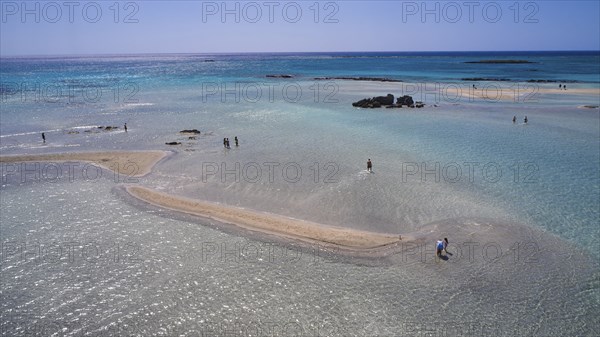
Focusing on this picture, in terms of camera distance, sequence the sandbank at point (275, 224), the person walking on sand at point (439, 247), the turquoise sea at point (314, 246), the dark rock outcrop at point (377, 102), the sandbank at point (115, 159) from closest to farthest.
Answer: the turquoise sea at point (314, 246)
the person walking on sand at point (439, 247)
the sandbank at point (275, 224)
the sandbank at point (115, 159)
the dark rock outcrop at point (377, 102)

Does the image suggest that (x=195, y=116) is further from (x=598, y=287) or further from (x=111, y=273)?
(x=598, y=287)

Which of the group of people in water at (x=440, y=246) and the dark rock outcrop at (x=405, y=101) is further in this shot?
the dark rock outcrop at (x=405, y=101)

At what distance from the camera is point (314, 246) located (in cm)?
1955

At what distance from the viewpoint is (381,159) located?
108 feet

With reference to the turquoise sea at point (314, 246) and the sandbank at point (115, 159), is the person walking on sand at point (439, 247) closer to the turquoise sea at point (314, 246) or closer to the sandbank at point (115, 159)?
the turquoise sea at point (314, 246)

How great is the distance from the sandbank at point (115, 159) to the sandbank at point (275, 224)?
272 inches

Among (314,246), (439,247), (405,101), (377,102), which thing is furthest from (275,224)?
(405,101)

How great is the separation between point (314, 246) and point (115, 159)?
2421cm

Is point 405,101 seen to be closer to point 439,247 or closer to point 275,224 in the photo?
point 275,224

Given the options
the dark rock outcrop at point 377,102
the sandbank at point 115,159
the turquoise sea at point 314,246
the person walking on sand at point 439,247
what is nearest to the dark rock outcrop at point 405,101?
the dark rock outcrop at point 377,102

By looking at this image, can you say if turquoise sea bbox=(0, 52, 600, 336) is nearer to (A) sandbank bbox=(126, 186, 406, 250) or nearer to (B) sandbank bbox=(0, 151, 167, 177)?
(A) sandbank bbox=(126, 186, 406, 250)

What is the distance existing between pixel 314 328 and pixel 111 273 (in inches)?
394

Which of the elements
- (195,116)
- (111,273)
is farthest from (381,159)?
(195,116)

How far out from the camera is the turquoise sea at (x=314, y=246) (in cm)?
1464
